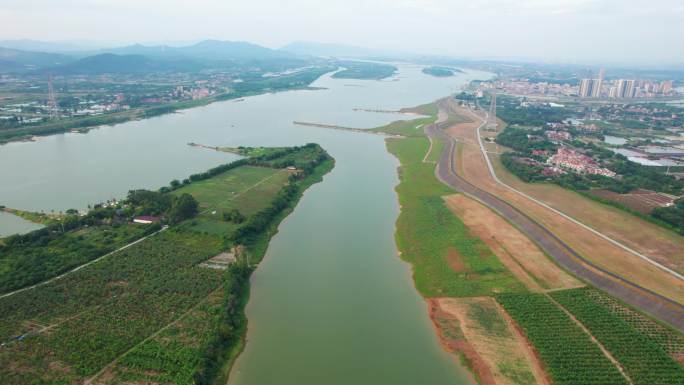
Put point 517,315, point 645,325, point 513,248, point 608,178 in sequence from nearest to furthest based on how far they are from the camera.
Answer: point 645,325, point 517,315, point 513,248, point 608,178

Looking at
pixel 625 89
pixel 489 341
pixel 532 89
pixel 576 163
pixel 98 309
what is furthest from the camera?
pixel 532 89

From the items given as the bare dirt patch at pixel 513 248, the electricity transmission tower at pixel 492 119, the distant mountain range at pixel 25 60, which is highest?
the distant mountain range at pixel 25 60

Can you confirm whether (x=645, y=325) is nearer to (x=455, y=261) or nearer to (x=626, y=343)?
(x=626, y=343)

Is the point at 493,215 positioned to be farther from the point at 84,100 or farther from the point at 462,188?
the point at 84,100

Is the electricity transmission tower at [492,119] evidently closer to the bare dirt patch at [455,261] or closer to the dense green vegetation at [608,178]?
the dense green vegetation at [608,178]

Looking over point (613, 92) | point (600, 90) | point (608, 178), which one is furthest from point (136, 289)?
point (613, 92)

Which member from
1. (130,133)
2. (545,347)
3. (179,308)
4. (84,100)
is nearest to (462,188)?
(545,347)

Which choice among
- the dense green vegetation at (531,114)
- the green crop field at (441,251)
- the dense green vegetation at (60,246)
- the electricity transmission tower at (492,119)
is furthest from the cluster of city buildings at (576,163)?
the dense green vegetation at (60,246)
